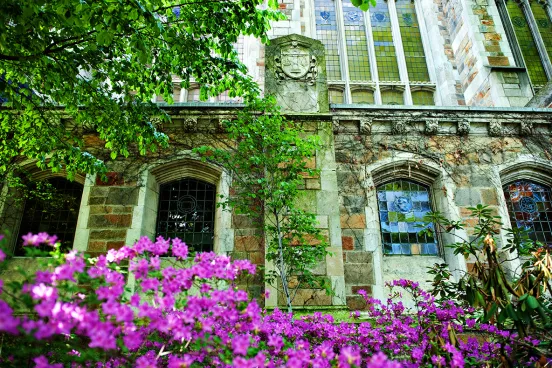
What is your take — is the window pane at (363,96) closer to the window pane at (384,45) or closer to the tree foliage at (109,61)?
the window pane at (384,45)

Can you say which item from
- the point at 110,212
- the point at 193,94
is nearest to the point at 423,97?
the point at 193,94

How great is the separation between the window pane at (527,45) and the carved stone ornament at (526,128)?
235 inches

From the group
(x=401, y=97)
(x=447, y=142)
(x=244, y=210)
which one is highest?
(x=401, y=97)

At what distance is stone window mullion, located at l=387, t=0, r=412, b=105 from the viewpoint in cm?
1122

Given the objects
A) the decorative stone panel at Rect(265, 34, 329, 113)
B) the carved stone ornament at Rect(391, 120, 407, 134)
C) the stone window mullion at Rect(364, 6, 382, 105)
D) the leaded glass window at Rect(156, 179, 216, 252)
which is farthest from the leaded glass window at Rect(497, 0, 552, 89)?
the leaded glass window at Rect(156, 179, 216, 252)

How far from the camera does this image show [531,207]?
710 cm

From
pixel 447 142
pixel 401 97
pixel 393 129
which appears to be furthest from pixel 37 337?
pixel 401 97

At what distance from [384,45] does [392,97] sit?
1.85 m

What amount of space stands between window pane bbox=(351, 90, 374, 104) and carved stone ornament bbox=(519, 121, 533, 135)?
4.65 meters

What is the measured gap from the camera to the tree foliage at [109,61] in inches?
163

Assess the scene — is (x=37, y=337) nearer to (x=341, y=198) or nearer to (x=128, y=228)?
(x=128, y=228)

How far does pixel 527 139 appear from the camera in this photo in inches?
284

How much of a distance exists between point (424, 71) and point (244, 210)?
9.02 m

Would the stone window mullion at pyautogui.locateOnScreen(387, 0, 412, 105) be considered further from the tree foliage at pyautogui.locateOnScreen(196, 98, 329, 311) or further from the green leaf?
the green leaf
